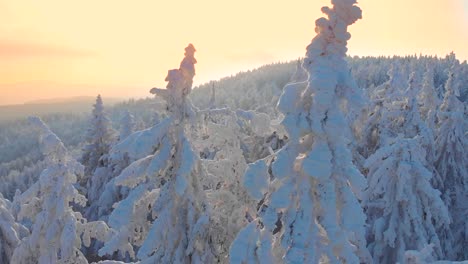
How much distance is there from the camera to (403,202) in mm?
18688

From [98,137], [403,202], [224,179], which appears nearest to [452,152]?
[403,202]

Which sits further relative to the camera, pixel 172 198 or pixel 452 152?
pixel 452 152

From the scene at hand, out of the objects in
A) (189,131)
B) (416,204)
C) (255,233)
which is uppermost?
(189,131)

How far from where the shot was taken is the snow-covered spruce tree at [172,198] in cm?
1027

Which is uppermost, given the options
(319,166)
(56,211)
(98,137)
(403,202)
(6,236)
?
(319,166)

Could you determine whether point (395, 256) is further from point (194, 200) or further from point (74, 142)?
point (74, 142)

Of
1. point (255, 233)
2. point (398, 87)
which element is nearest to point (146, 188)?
point (255, 233)

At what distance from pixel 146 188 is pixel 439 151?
22078 millimetres

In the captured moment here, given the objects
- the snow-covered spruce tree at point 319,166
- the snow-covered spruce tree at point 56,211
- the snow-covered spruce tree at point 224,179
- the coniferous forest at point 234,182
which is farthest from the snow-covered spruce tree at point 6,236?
the snow-covered spruce tree at point 319,166

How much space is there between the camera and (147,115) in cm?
17200

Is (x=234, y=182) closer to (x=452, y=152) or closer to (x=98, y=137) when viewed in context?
(x=452, y=152)

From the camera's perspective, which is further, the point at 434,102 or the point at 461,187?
the point at 434,102

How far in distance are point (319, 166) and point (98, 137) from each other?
29.0m

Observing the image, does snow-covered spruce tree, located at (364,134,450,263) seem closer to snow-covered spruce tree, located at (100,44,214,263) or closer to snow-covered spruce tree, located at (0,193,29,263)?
snow-covered spruce tree, located at (100,44,214,263)
